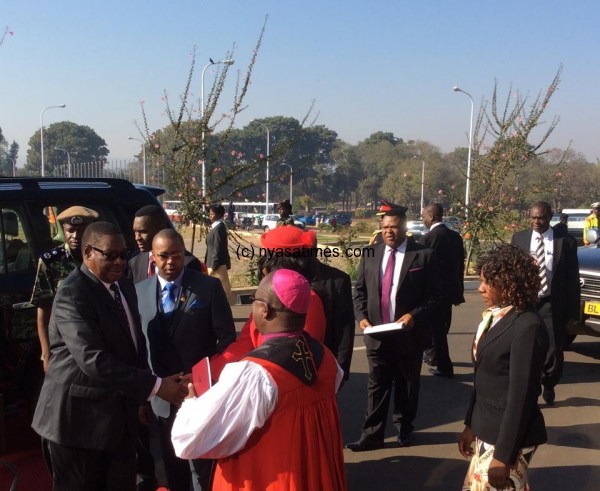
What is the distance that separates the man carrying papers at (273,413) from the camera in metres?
2.12

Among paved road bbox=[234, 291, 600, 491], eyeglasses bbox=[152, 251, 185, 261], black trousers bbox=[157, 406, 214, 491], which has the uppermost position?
eyeglasses bbox=[152, 251, 185, 261]

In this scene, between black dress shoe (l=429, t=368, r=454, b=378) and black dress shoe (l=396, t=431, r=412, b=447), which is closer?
black dress shoe (l=396, t=431, r=412, b=447)

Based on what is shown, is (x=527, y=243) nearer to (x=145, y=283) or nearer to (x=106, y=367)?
(x=145, y=283)

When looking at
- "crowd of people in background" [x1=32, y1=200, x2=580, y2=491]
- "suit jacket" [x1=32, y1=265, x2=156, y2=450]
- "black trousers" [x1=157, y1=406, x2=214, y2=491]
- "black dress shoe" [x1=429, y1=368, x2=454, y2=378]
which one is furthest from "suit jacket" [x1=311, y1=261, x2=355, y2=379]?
"black dress shoe" [x1=429, y1=368, x2=454, y2=378]

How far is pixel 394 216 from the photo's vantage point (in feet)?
16.8

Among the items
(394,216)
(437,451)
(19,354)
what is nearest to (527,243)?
(394,216)

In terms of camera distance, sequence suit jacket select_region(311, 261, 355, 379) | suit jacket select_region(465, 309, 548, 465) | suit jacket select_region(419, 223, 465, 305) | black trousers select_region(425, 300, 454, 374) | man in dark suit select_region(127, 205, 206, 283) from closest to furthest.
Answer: suit jacket select_region(465, 309, 548, 465) < suit jacket select_region(311, 261, 355, 379) < man in dark suit select_region(127, 205, 206, 283) < black trousers select_region(425, 300, 454, 374) < suit jacket select_region(419, 223, 465, 305)

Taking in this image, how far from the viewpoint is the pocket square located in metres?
3.49

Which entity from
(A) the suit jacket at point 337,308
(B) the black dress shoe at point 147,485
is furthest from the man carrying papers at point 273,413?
(B) the black dress shoe at point 147,485

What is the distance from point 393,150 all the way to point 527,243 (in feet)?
325

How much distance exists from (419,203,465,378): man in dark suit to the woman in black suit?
3.93 metres

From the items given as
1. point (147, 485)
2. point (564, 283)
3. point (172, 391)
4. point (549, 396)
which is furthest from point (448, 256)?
point (172, 391)

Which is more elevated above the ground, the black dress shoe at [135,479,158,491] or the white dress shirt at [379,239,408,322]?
the white dress shirt at [379,239,408,322]

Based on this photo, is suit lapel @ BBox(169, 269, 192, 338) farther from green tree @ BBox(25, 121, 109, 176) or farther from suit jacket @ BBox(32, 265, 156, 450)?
green tree @ BBox(25, 121, 109, 176)
